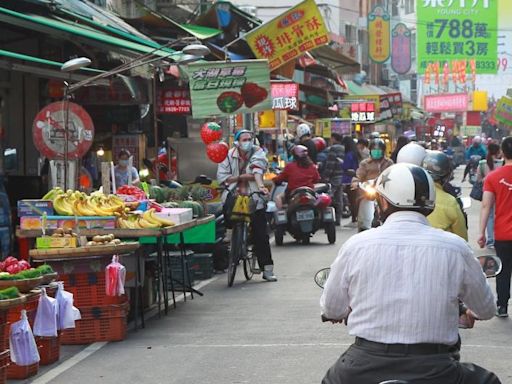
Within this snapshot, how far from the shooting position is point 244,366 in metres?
9.43

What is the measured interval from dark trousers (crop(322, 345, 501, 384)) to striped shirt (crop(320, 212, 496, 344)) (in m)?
0.07

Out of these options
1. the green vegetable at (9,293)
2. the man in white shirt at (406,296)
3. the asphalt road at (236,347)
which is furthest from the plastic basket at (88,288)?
the man in white shirt at (406,296)

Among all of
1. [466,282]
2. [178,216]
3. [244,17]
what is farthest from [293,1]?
[466,282]

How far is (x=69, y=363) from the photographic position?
9.91 meters

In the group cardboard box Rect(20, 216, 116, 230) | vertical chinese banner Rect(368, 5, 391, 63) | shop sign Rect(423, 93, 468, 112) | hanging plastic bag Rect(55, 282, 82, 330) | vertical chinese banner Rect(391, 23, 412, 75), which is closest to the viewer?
hanging plastic bag Rect(55, 282, 82, 330)

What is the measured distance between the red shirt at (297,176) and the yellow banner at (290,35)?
4668 millimetres

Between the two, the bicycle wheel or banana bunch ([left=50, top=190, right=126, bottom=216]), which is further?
the bicycle wheel

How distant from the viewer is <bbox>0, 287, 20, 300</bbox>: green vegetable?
8.26m

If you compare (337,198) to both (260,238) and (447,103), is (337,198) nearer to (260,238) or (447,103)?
(260,238)

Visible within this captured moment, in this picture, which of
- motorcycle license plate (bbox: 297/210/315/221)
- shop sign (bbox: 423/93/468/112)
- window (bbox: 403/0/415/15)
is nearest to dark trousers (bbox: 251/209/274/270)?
motorcycle license plate (bbox: 297/210/315/221)

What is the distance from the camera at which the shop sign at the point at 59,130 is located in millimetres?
13484

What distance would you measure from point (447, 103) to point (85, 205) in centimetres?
8117

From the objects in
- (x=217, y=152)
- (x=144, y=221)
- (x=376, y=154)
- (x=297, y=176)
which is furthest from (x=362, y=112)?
(x=144, y=221)

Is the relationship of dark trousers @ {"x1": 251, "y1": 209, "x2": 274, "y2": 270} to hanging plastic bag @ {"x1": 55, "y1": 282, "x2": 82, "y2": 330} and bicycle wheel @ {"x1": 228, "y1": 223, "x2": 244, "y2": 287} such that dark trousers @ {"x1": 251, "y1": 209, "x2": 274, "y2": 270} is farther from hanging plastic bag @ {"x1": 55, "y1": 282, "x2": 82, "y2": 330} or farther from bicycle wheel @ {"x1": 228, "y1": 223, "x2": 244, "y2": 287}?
hanging plastic bag @ {"x1": 55, "y1": 282, "x2": 82, "y2": 330}
